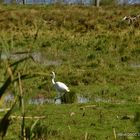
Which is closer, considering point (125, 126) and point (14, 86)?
point (14, 86)

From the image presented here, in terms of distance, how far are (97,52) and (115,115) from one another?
1025 cm

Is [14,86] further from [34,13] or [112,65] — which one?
[34,13]

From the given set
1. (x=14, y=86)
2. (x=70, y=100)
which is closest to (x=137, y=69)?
(x=70, y=100)

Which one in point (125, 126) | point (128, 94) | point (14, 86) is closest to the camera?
point (14, 86)

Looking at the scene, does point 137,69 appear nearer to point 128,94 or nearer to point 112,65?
point 112,65

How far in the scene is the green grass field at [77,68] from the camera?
359cm

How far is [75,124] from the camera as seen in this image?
29.4 feet

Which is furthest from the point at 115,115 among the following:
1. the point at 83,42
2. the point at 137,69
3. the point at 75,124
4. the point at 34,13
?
the point at 34,13

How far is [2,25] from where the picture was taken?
26734 mm

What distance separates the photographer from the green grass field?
359 cm

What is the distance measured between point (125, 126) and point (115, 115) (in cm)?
104

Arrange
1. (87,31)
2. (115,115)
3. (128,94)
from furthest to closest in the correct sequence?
(87,31)
(128,94)
(115,115)

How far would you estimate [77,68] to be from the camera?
16531 mm

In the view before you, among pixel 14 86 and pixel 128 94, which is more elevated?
pixel 14 86
